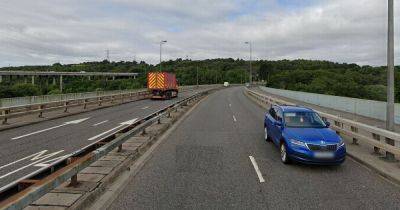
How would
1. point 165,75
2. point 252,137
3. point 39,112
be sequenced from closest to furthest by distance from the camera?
point 252,137, point 39,112, point 165,75

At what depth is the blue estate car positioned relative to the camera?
9.17 metres

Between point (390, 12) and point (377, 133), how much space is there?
448 centimetres

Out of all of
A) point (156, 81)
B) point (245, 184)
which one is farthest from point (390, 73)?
point (156, 81)

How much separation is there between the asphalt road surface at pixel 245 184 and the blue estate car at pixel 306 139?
0.33 m

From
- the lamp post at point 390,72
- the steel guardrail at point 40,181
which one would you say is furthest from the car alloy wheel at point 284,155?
the steel guardrail at point 40,181

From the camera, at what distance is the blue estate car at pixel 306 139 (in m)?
9.17

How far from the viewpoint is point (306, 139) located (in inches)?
375

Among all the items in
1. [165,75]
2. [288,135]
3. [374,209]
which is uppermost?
[165,75]

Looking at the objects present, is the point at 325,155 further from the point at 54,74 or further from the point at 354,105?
the point at 54,74

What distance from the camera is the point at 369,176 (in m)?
8.65

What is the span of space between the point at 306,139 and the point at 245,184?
2.52m

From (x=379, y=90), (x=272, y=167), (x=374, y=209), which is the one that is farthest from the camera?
(x=379, y=90)

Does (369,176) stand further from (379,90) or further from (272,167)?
(379,90)

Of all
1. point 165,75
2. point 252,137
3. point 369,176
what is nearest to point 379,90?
point 165,75
